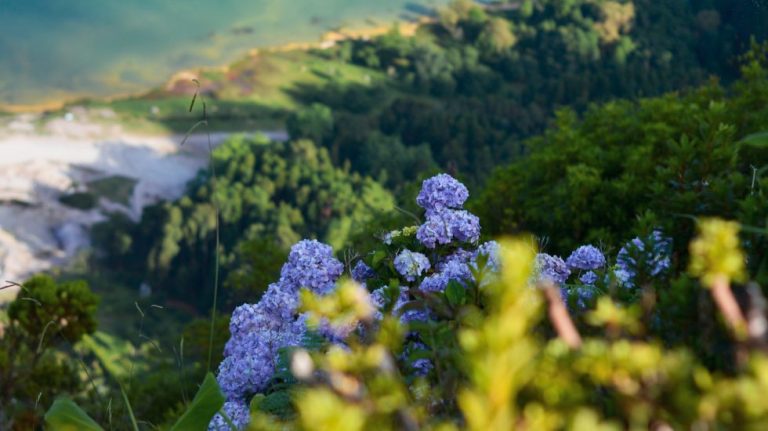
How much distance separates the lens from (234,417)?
3.46 m

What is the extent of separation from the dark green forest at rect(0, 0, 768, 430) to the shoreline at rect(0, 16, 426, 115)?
3.04ft

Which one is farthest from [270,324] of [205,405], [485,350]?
[485,350]

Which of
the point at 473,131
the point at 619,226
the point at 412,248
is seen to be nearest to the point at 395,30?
the point at 473,131

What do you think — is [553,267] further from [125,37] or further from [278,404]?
[125,37]

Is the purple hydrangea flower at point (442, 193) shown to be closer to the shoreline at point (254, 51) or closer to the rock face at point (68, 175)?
the rock face at point (68, 175)

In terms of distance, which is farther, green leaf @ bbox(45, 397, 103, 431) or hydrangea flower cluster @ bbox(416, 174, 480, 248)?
hydrangea flower cluster @ bbox(416, 174, 480, 248)

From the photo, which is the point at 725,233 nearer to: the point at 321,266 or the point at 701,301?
the point at 701,301

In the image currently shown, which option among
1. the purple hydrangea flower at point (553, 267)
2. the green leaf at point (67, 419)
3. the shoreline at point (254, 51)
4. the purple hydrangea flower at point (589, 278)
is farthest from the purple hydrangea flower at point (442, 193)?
the shoreline at point (254, 51)

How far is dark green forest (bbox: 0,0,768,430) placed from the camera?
146 inches

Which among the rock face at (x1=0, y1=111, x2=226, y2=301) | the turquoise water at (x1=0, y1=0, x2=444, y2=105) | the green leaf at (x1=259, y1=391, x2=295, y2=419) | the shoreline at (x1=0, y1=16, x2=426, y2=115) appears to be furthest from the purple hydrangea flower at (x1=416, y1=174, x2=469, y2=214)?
the turquoise water at (x1=0, y1=0, x2=444, y2=105)

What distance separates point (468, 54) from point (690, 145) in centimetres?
4472

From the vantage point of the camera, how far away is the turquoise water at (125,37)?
4572cm

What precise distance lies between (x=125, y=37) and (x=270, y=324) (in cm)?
4736

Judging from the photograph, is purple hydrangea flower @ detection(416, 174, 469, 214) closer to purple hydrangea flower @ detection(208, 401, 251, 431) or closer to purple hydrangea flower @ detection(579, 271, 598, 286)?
purple hydrangea flower @ detection(579, 271, 598, 286)
